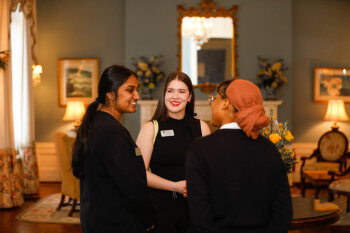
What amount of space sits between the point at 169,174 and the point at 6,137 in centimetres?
383

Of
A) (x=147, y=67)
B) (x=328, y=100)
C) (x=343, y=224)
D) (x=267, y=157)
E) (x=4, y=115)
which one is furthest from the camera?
(x=328, y=100)

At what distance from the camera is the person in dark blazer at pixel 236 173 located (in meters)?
1.57

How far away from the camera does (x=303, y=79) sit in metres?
7.56

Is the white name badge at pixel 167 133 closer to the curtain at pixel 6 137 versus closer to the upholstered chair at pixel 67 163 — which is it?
the upholstered chair at pixel 67 163

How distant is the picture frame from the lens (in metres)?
7.69

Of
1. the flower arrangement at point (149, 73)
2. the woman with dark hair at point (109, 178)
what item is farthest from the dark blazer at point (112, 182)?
the flower arrangement at point (149, 73)

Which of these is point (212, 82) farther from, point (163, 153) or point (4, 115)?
point (163, 153)

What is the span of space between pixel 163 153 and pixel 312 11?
20.5 ft

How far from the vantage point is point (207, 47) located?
23.6 ft

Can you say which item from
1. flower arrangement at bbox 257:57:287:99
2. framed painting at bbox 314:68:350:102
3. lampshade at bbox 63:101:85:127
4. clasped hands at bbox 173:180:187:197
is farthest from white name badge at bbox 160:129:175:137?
framed painting at bbox 314:68:350:102

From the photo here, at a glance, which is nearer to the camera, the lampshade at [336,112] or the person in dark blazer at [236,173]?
the person in dark blazer at [236,173]

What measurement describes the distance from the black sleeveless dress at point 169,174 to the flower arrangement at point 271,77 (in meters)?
4.69

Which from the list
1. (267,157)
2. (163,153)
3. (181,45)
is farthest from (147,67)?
(267,157)

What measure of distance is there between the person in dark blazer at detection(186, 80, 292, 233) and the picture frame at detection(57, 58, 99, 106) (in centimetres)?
633
